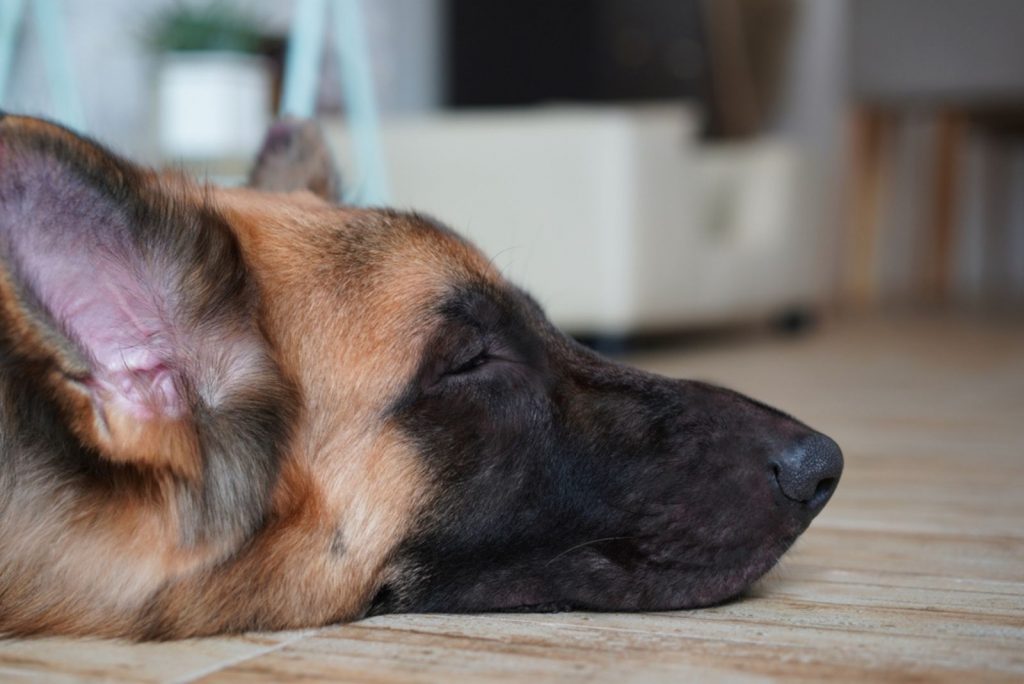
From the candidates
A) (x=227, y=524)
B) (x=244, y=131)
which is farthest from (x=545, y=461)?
(x=244, y=131)

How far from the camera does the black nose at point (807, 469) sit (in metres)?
1.40

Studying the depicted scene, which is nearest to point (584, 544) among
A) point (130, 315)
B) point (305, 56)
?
point (130, 315)

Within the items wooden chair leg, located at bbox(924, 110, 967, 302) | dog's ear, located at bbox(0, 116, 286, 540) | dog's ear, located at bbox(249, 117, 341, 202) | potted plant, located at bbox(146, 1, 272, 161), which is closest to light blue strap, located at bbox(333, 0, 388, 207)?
potted plant, located at bbox(146, 1, 272, 161)

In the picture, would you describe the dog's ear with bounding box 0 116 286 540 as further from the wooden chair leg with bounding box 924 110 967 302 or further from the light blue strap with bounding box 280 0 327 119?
the wooden chair leg with bounding box 924 110 967 302

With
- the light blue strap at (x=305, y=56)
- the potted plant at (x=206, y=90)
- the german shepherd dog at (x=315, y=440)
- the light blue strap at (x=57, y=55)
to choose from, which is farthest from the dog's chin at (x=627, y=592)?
the potted plant at (x=206, y=90)

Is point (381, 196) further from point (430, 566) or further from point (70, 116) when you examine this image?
point (430, 566)

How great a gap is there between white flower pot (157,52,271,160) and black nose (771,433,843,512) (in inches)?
121

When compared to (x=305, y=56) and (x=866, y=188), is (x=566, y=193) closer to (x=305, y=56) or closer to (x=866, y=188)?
(x=305, y=56)

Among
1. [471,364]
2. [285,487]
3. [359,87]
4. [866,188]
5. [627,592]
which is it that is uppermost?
[359,87]

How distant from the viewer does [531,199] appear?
502cm

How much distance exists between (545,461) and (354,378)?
0.23 metres

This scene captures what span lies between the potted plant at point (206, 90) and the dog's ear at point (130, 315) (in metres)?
2.84

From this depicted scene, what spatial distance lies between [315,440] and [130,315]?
0.23 m

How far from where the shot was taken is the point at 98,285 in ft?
4.21
